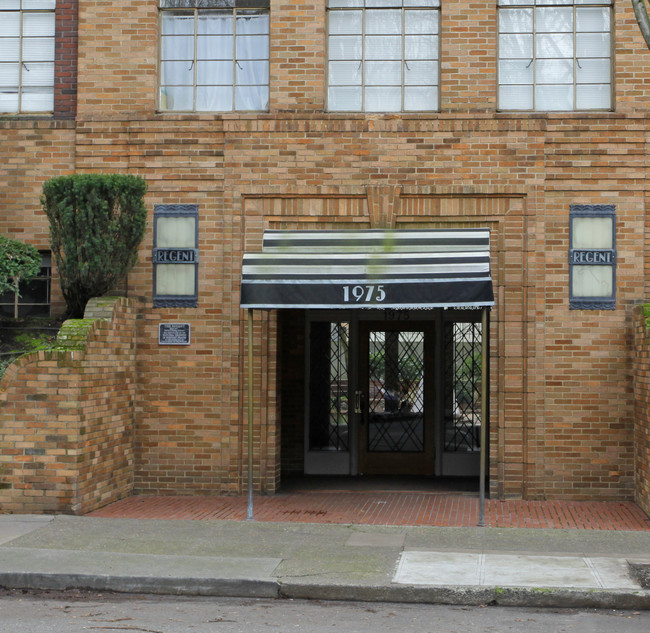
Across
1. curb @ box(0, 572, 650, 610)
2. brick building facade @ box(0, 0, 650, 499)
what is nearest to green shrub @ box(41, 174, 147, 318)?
brick building facade @ box(0, 0, 650, 499)

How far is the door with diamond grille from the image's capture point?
46.5 feet

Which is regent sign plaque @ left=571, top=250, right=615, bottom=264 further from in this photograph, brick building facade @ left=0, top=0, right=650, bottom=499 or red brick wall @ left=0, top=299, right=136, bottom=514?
red brick wall @ left=0, top=299, right=136, bottom=514

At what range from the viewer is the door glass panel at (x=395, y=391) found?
14234mm

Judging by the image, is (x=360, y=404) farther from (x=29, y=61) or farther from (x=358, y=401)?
(x=29, y=61)

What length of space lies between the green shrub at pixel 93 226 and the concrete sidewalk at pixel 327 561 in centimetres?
288

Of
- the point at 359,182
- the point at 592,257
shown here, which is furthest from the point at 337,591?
the point at 592,257

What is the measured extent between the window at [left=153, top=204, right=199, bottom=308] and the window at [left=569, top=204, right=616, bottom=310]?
15.3 ft

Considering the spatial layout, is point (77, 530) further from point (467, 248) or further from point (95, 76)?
point (95, 76)

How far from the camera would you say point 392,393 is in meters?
14.3

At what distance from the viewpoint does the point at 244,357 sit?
39.2ft

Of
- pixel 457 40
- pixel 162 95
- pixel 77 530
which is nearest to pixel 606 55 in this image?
pixel 457 40

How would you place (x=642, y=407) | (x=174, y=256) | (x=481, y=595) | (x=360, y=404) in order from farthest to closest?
(x=360, y=404)
(x=174, y=256)
(x=642, y=407)
(x=481, y=595)

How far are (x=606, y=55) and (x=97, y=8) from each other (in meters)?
6.50

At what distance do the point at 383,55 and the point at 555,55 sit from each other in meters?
2.17
